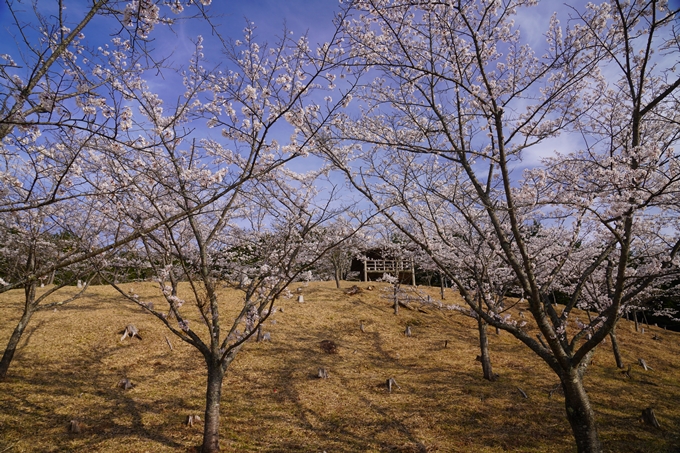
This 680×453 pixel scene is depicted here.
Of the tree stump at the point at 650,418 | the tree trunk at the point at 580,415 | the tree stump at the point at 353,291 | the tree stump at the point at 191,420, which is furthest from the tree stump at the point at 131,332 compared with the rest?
the tree stump at the point at 650,418

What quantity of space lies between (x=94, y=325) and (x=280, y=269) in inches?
341

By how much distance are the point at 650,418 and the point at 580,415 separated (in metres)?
4.68

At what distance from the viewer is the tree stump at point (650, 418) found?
23.5ft

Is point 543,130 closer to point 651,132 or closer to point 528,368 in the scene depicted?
point 651,132

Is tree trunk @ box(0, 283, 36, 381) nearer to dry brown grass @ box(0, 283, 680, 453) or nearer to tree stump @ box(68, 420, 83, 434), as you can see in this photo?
dry brown grass @ box(0, 283, 680, 453)

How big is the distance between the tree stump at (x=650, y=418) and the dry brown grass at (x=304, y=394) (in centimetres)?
18

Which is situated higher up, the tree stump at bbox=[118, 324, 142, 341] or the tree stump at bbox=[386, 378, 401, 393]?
the tree stump at bbox=[118, 324, 142, 341]

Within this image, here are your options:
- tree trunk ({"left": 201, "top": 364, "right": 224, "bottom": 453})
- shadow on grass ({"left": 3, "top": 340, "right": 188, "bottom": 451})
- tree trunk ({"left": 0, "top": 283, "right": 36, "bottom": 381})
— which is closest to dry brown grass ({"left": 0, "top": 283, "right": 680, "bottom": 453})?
shadow on grass ({"left": 3, "top": 340, "right": 188, "bottom": 451})

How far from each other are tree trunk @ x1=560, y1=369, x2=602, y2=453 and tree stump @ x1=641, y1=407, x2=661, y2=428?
440cm

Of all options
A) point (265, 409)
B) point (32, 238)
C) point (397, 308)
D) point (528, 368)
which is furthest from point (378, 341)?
point (32, 238)

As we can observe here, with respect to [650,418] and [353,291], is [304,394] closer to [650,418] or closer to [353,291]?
[650,418]

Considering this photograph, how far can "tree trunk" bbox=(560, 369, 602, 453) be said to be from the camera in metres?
4.32

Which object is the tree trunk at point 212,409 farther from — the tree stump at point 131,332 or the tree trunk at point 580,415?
the tree stump at point 131,332

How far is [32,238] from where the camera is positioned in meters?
7.05
